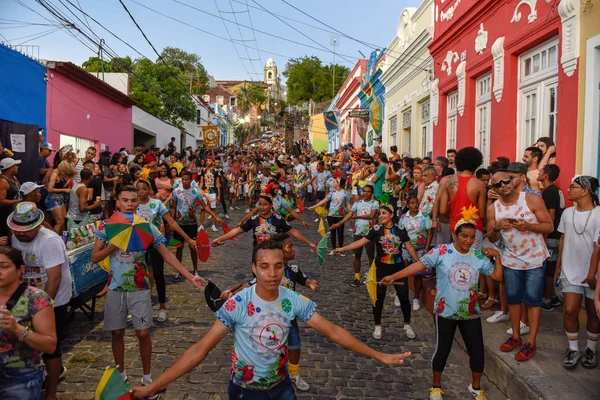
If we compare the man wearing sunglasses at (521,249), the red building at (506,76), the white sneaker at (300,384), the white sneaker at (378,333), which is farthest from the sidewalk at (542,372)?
the red building at (506,76)

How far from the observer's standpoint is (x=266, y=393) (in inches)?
123

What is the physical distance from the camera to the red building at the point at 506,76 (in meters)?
7.52

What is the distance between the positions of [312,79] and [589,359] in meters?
63.1

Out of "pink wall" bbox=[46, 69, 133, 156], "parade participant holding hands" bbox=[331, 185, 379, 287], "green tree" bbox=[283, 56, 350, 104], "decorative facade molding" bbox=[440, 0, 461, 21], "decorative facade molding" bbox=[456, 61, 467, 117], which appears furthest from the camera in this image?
"green tree" bbox=[283, 56, 350, 104]

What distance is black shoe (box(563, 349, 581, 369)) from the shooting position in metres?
4.77

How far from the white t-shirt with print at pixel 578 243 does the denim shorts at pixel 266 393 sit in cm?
322

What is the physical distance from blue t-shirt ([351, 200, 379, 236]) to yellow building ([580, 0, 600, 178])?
3.15 metres

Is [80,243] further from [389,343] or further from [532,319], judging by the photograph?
[532,319]

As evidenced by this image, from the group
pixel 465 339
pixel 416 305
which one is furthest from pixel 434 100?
pixel 465 339

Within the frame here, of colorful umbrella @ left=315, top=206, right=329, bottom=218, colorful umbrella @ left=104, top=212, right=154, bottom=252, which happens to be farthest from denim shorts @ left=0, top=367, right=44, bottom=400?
colorful umbrella @ left=315, top=206, right=329, bottom=218

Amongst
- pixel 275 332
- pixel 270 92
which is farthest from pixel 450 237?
pixel 270 92

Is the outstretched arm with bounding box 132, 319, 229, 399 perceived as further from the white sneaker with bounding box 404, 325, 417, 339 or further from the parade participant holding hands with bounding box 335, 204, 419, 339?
the white sneaker with bounding box 404, 325, 417, 339

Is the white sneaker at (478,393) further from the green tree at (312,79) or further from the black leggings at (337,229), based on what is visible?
the green tree at (312,79)

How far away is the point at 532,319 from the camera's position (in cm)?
511
